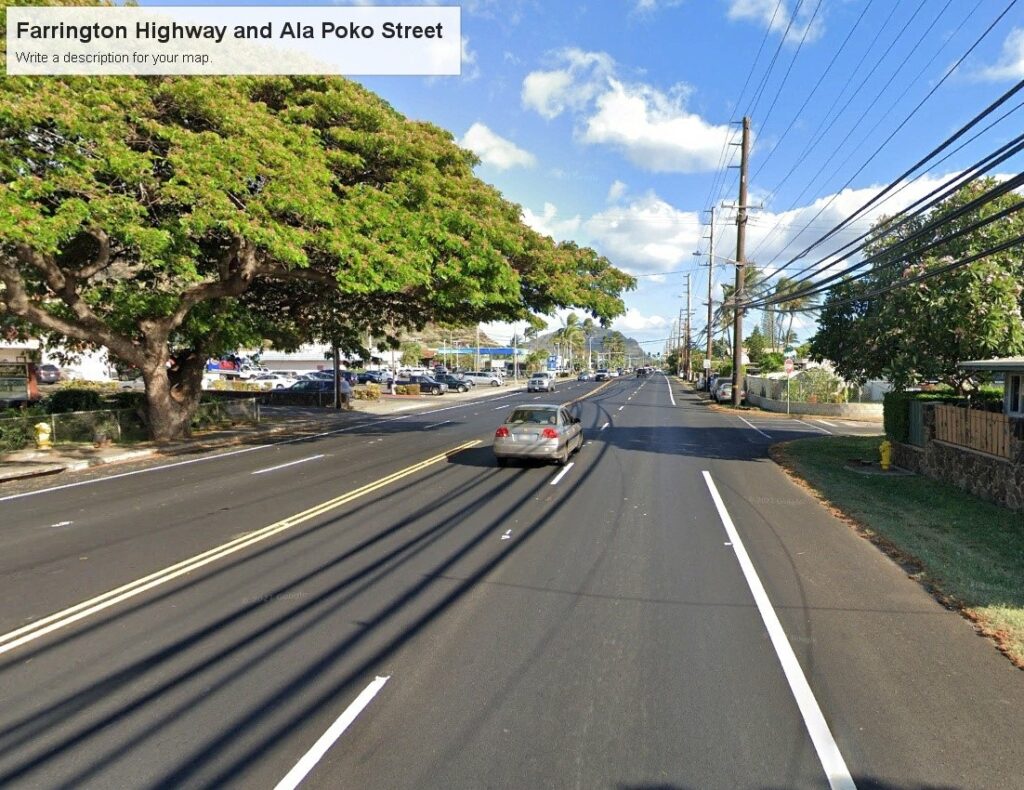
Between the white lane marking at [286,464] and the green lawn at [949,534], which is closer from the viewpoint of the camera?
the green lawn at [949,534]

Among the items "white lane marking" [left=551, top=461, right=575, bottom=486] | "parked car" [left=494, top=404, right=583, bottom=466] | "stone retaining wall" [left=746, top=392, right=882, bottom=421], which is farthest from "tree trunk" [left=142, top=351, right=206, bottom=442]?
"stone retaining wall" [left=746, top=392, right=882, bottom=421]

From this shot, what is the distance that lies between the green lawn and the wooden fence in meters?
0.92

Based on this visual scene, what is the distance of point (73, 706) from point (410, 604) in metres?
2.74

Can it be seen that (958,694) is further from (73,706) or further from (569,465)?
(569,465)

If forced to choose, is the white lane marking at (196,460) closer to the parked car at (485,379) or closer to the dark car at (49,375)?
the dark car at (49,375)

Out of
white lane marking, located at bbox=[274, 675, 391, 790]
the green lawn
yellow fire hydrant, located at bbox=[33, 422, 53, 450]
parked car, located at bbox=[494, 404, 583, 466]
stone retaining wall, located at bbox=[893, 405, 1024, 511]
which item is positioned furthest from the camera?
yellow fire hydrant, located at bbox=[33, 422, 53, 450]

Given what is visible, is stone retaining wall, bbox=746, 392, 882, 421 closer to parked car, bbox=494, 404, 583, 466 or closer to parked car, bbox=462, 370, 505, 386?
parked car, bbox=494, 404, 583, 466

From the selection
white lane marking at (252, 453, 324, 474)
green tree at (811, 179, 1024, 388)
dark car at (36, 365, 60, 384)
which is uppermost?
green tree at (811, 179, 1024, 388)

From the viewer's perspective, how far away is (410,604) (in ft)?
21.0

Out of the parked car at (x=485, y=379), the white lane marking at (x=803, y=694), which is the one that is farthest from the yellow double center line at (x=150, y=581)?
the parked car at (x=485, y=379)

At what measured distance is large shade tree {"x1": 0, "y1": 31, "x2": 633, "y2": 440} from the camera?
42.0ft

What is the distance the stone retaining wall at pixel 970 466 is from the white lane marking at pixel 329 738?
35.1 feet

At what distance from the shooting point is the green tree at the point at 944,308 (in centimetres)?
1492

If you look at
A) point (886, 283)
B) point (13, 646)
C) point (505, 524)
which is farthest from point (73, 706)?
point (886, 283)
